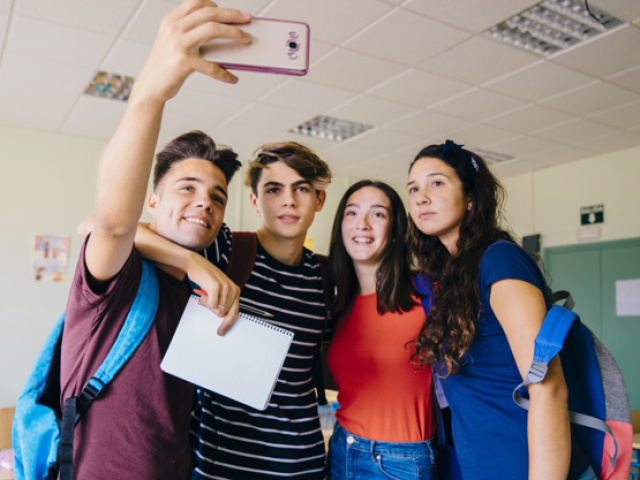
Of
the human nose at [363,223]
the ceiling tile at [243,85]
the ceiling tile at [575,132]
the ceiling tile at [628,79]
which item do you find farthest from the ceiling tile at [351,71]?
the human nose at [363,223]

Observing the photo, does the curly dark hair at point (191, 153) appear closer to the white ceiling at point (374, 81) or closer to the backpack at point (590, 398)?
the backpack at point (590, 398)

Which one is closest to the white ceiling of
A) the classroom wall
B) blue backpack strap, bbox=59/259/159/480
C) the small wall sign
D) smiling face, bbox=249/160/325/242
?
the classroom wall

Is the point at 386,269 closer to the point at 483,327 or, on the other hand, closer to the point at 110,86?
the point at 483,327

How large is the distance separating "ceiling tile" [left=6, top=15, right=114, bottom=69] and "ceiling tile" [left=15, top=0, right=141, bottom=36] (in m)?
0.09

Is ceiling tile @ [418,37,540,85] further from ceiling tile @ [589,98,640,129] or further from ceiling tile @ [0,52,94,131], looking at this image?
ceiling tile @ [0,52,94,131]

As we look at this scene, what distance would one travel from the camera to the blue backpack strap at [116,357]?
103 centimetres

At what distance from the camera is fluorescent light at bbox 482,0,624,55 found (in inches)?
137

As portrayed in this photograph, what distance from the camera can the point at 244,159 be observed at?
696 centimetres

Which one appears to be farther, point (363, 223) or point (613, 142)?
point (613, 142)

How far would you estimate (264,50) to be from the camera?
0.84 meters

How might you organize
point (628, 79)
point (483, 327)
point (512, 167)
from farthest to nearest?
point (512, 167)
point (628, 79)
point (483, 327)

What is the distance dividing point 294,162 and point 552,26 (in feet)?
9.00

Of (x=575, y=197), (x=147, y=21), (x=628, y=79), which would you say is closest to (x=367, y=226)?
(x=147, y=21)

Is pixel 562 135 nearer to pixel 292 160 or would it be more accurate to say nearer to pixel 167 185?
pixel 292 160
